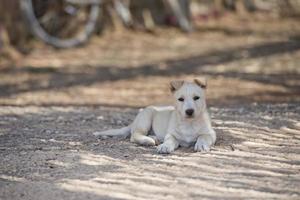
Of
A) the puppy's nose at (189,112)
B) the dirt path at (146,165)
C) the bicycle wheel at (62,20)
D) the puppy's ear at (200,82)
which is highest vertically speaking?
the bicycle wheel at (62,20)

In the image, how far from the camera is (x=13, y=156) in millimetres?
6391

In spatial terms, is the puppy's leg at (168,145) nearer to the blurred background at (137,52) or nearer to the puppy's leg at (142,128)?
the puppy's leg at (142,128)

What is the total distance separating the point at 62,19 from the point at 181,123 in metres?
10.9

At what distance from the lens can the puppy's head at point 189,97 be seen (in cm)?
634

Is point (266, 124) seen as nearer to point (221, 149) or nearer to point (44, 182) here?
point (221, 149)

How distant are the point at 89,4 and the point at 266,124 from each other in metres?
10.6

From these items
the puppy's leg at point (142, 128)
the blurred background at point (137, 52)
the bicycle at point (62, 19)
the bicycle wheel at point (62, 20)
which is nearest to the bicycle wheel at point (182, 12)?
the blurred background at point (137, 52)

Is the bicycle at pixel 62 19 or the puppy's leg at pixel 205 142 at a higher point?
the bicycle at pixel 62 19

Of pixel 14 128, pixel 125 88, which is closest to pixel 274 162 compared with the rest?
pixel 14 128

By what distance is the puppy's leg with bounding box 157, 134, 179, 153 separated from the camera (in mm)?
6277

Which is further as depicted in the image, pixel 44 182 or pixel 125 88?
pixel 125 88

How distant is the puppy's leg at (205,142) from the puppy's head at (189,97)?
221 millimetres

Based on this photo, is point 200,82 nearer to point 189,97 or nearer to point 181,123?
point 189,97

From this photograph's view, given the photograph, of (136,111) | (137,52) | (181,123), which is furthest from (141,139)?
(137,52)
